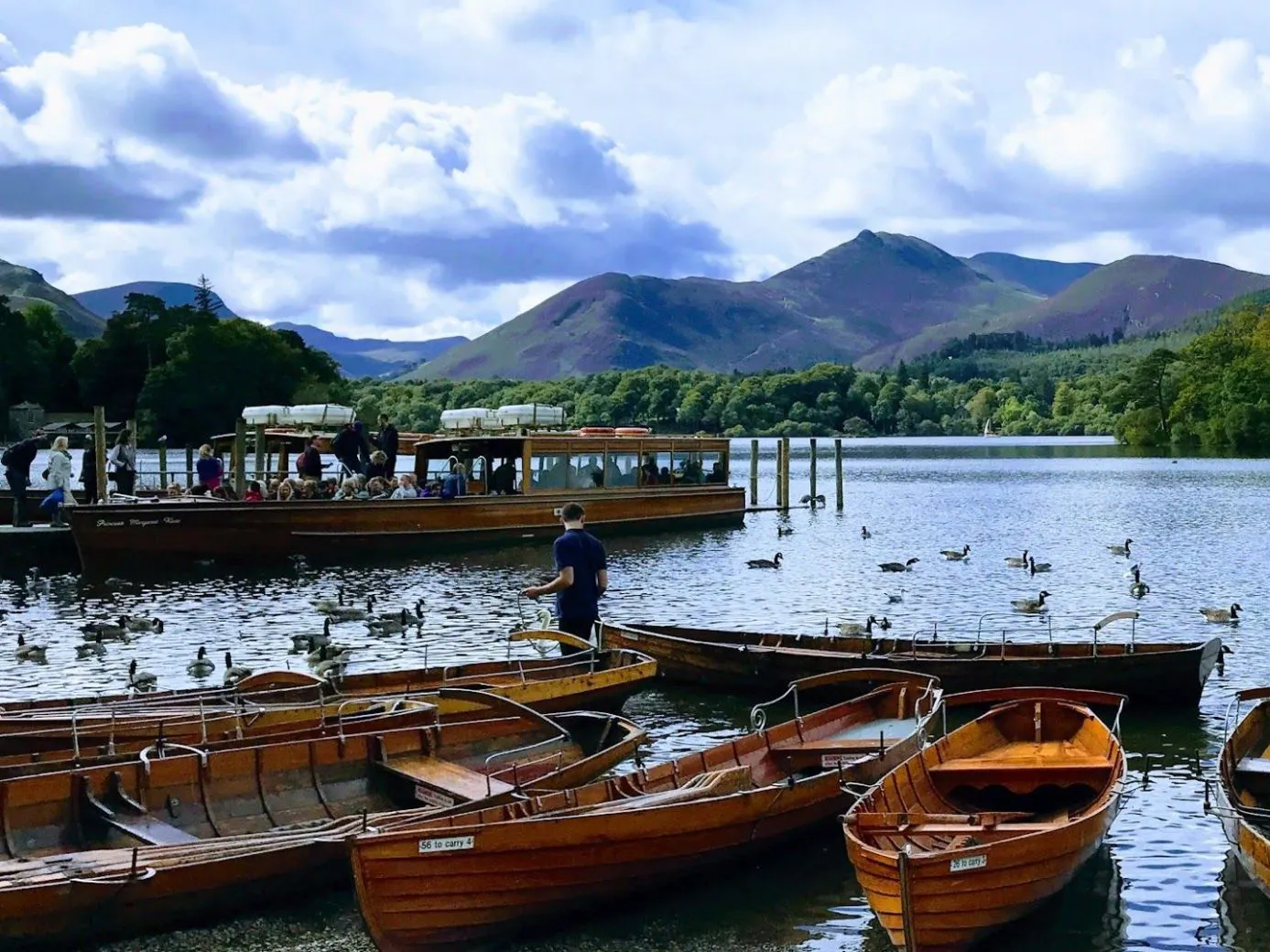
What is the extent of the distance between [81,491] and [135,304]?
11688 cm

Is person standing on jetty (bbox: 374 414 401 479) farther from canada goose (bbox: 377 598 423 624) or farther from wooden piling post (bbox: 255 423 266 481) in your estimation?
canada goose (bbox: 377 598 423 624)

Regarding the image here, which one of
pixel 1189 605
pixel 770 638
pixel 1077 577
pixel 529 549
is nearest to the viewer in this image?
pixel 770 638

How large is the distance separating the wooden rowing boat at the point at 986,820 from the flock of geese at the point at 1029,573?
8.11 metres

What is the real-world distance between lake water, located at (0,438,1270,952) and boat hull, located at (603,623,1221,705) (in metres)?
0.43

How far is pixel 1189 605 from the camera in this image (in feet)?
96.4

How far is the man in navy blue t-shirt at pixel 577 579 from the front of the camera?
17.0m

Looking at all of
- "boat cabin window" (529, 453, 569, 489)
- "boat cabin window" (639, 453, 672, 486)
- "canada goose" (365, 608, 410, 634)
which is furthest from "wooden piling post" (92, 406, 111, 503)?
"boat cabin window" (639, 453, 672, 486)

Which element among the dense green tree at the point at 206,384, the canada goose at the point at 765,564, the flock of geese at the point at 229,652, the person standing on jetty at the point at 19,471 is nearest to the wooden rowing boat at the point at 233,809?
the flock of geese at the point at 229,652

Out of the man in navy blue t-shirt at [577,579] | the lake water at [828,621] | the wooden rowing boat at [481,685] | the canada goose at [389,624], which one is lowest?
the lake water at [828,621]

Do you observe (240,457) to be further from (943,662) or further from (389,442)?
(943,662)

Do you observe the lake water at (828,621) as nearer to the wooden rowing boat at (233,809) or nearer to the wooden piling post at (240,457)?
the wooden rowing boat at (233,809)

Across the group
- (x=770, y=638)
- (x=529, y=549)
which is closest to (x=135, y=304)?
(x=529, y=549)

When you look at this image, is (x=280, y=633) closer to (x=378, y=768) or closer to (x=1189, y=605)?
(x=378, y=768)

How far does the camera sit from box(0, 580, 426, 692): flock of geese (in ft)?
67.4
